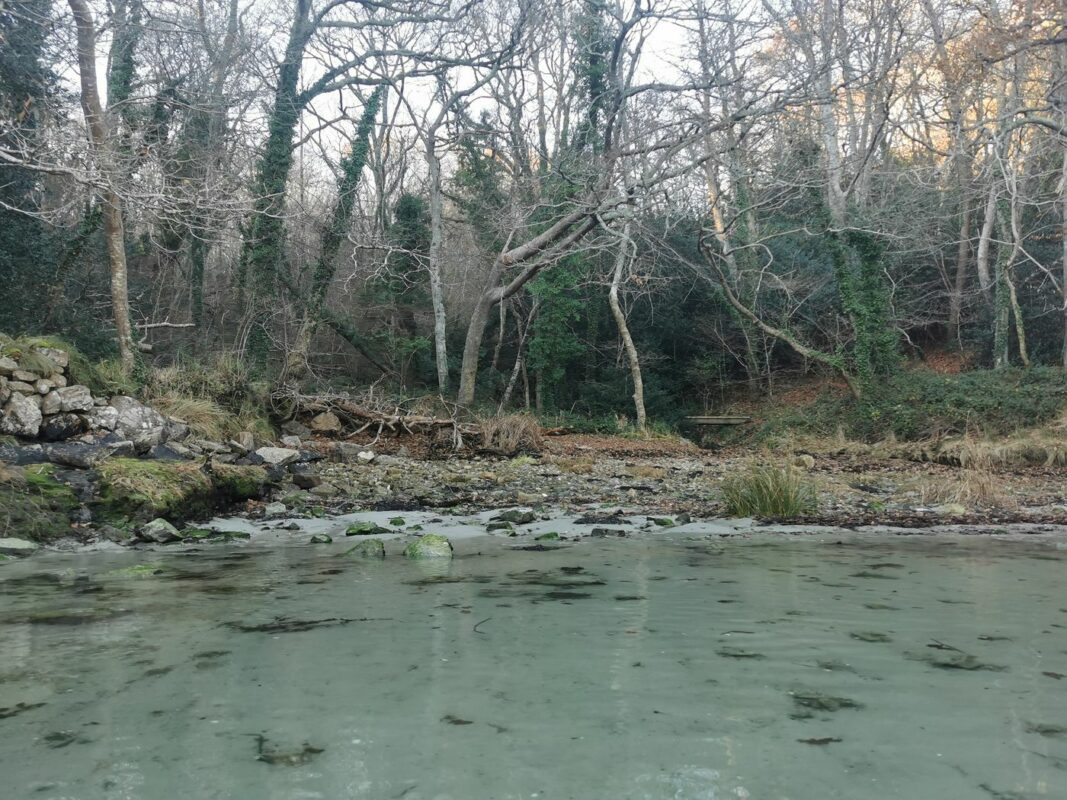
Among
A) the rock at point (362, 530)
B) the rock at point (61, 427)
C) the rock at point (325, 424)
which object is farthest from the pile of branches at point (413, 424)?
the rock at point (362, 530)

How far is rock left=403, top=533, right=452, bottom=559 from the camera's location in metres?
5.20

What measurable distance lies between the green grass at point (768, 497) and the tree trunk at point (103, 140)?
7523 mm

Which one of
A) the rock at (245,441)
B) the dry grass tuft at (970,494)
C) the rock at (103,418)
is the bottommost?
the dry grass tuft at (970,494)

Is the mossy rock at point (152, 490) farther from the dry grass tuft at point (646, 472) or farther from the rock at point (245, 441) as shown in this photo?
the dry grass tuft at point (646, 472)

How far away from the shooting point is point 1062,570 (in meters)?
4.43

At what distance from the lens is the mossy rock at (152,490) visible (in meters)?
6.59

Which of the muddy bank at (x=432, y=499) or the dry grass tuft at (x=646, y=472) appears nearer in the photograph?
the muddy bank at (x=432, y=499)

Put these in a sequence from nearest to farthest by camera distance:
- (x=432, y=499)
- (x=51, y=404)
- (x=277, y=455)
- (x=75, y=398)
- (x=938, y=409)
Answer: (x=51, y=404)
(x=75, y=398)
(x=432, y=499)
(x=277, y=455)
(x=938, y=409)

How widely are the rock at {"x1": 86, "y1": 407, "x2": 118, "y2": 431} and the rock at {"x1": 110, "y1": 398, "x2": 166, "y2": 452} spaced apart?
51mm

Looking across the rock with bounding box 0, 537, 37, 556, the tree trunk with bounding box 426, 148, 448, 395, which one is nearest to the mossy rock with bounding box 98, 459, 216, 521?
the rock with bounding box 0, 537, 37, 556

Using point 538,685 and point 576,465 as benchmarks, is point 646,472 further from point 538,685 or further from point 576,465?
point 538,685

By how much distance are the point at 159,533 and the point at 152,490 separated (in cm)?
97

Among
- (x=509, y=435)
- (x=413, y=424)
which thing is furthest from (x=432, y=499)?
(x=413, y=424)

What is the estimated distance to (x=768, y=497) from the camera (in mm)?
7109
